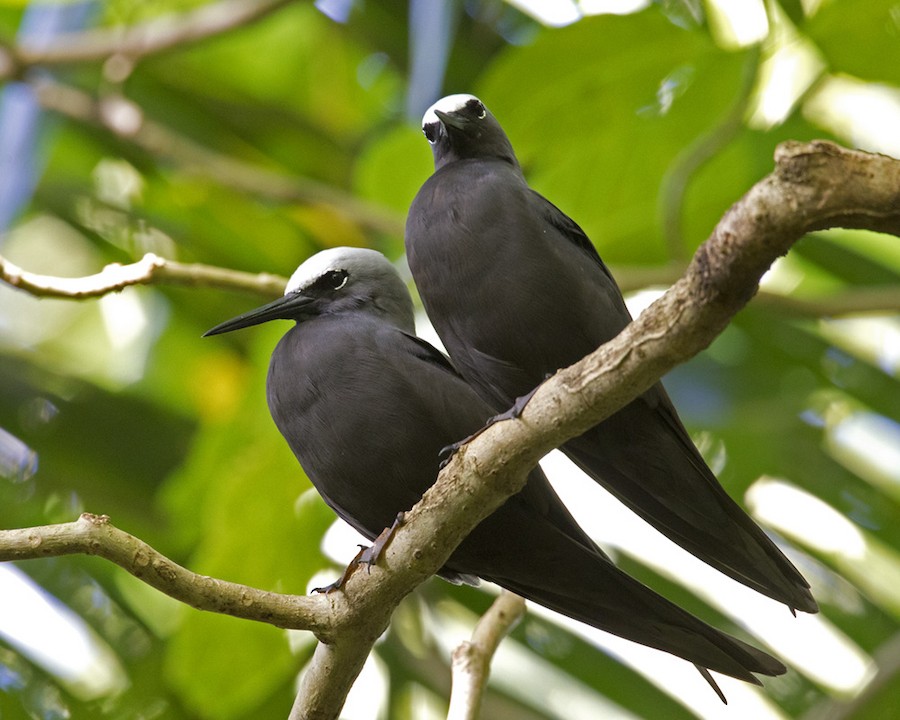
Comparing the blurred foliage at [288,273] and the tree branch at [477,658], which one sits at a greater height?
the blurred foliage at [288,273]

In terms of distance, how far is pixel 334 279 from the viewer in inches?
123

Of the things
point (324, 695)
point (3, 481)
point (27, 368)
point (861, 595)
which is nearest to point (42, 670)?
point (3, 481)

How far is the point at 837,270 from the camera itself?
4.75m

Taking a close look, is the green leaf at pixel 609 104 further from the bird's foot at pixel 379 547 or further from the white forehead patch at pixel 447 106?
the bird's foot at pixel 379 547

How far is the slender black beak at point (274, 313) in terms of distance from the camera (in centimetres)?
298

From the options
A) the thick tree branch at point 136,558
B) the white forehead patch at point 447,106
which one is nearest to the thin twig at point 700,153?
the white forehead patch at point 447,106

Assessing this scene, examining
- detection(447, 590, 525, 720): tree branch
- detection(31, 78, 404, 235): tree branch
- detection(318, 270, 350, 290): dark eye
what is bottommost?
detection(447, 590, 525, 720): tree branch

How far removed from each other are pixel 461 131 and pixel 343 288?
1.64ft

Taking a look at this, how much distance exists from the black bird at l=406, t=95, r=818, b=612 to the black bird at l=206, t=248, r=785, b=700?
0.43 feet

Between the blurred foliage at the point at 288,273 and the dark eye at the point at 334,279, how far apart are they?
70 cm

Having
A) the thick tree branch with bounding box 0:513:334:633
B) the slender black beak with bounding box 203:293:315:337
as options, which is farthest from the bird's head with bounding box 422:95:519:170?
the thick tree branch with bounding box 0:513:334:633

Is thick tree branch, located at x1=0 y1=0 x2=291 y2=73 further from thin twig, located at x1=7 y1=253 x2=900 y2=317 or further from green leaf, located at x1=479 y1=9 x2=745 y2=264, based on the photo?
thin twig, located at x1=7 y1=253 x2=900 y2=317

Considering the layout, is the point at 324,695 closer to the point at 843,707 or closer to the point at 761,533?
the point at 761,533

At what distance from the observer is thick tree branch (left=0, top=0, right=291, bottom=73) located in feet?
15.8
